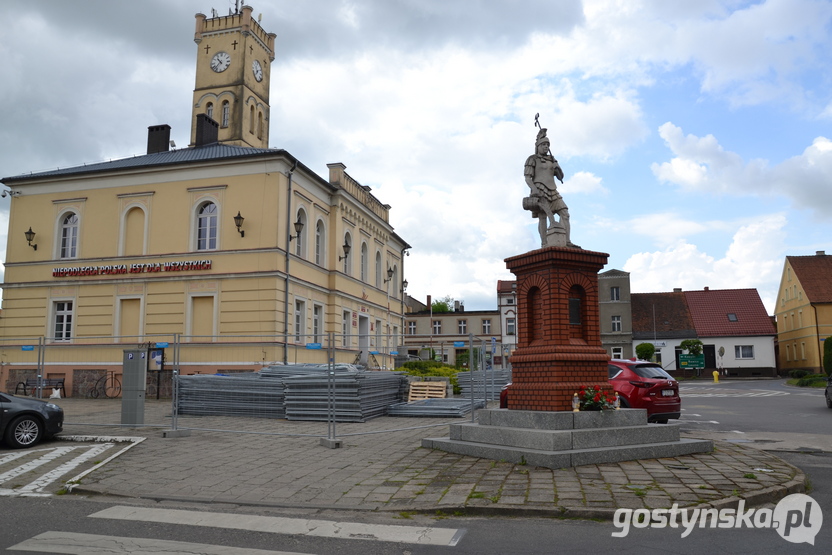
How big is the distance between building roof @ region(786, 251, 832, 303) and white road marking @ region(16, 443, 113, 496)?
6169 centimetres

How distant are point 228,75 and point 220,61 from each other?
1189 millimetres

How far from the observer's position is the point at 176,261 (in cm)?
2622

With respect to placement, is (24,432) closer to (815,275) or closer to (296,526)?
(296,526)

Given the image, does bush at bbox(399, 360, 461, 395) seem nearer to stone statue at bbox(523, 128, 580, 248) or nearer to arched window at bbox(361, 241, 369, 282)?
A: arched window at bbox(361, 241, 369, 282)

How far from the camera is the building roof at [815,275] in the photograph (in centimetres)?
5791

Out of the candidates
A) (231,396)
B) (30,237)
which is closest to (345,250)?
(30,237)

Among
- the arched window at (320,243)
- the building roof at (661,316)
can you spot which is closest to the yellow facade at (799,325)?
the building roof at (661,316)

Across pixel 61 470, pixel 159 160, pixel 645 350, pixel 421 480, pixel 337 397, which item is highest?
pixel 159 160

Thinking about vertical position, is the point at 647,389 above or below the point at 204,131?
below

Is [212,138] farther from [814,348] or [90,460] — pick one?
[814,348]

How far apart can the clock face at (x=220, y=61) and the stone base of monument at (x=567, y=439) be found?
119ft

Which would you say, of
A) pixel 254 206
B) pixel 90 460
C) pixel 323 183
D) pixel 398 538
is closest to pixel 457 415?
pixel 90 460

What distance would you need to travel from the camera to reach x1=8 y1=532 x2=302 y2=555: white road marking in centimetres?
544


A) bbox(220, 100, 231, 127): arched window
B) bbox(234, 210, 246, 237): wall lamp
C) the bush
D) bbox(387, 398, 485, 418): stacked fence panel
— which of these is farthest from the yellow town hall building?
bbox(220, 100, 231, 127): arched window
